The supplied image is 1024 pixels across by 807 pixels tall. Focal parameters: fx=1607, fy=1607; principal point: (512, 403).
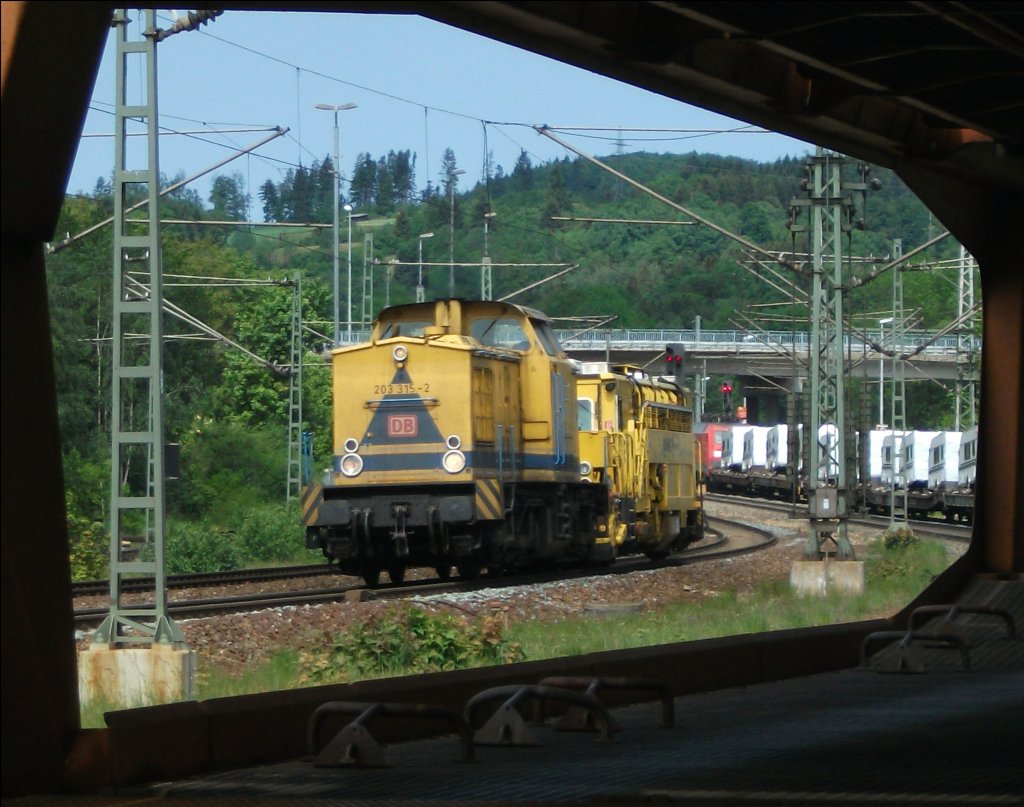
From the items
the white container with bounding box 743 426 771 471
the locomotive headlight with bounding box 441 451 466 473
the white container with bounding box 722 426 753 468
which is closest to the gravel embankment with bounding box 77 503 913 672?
the locomotive headlight with bounding box 441 451 466 473

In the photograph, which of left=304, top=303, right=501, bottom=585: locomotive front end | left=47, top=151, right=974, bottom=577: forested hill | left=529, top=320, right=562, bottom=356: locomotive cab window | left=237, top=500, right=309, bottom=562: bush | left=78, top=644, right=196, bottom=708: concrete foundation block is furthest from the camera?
left=47, top=151, right=974, bottom=577: forested hill

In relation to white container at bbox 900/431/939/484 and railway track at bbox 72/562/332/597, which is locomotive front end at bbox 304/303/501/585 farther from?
white container at bbox 900/431/939/484

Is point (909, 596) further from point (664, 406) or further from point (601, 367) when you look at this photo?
point (664, 406)

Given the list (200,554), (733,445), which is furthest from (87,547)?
(733,445)

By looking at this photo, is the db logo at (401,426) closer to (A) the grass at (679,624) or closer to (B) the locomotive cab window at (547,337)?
(B) the locomotive cab window at (547,337)

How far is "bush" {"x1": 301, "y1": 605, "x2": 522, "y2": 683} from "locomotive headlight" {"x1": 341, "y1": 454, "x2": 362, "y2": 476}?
7581 mm

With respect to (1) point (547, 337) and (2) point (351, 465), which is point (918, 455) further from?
(2) point (351, 465)

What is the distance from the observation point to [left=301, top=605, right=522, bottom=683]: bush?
14078 mm

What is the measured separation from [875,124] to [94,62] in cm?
747

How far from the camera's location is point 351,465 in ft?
76.5

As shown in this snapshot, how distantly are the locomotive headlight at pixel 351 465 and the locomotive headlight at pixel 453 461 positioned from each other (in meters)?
1.28

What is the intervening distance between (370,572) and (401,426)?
2513 millimetres

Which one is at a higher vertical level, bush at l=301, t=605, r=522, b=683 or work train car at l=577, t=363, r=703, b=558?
work train car at l=577, t=363, r=703, b=558

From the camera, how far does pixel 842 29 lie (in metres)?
9.66
